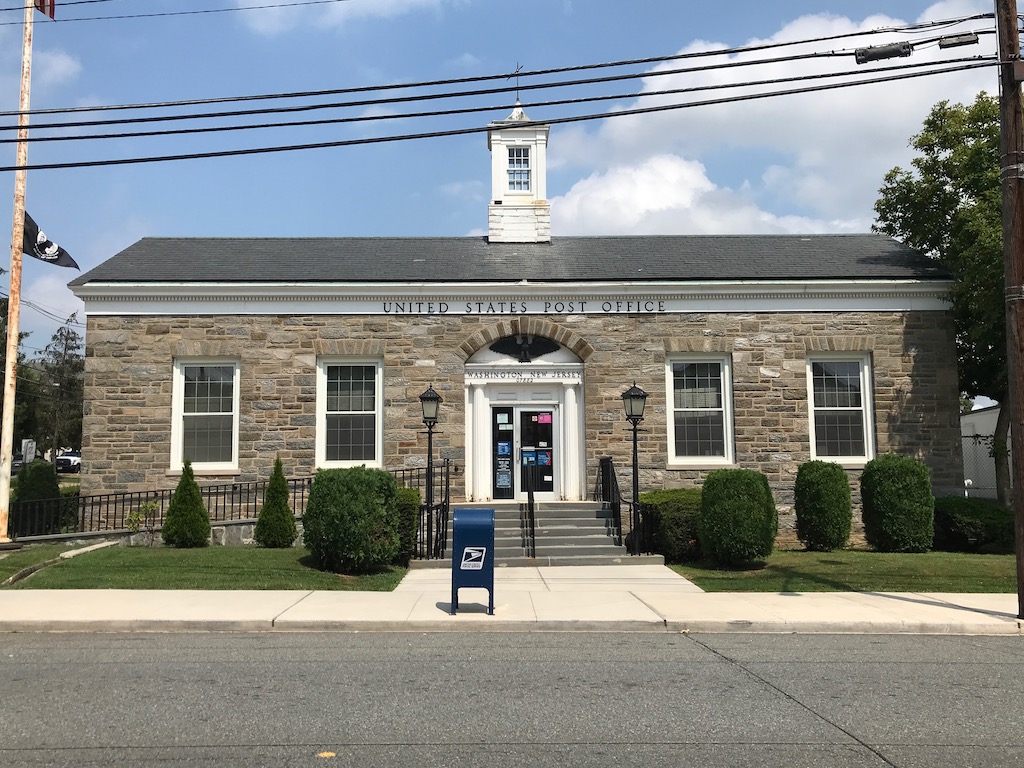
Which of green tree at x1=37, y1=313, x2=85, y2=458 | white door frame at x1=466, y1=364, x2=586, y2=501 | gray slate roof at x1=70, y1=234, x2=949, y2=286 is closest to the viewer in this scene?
white door frame at x1=466, y1=364, x2=586, y2=501

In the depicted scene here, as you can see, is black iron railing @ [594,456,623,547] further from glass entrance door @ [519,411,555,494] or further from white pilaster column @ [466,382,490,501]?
white pilaster column @ [466,382,490,501]

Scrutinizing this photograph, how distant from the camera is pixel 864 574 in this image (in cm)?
1282

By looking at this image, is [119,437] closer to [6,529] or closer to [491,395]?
[6,529]

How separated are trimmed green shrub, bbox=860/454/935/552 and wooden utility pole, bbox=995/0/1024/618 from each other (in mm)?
4630

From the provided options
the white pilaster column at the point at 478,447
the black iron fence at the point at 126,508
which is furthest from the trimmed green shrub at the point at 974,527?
the black iron fence at the point at 126,508

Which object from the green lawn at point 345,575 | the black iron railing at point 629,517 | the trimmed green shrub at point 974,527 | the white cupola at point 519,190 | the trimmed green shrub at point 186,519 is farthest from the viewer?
the white cupola at point 519,190

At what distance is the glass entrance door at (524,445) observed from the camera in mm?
17828

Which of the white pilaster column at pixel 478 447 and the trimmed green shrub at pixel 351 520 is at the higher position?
the white pilaster column at pixel 478 447

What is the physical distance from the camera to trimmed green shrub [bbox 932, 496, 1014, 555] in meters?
15.7

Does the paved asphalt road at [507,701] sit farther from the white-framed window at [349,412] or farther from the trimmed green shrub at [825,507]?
the white-framed window at [349,412]

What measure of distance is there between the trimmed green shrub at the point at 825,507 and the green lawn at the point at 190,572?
7412 millimetres

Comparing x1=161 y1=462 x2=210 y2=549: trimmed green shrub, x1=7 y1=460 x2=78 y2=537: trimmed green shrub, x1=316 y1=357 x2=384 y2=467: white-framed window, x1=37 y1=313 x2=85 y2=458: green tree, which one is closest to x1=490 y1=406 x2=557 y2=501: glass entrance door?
x1=316 y1=357 x2=384 y2=467: white-framed window

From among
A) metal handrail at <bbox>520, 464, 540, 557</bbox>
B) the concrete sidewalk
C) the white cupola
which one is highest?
the white cupola

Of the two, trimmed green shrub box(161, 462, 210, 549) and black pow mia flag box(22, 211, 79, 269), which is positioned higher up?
black pow mia flag box(22, 211, 79, 269)
